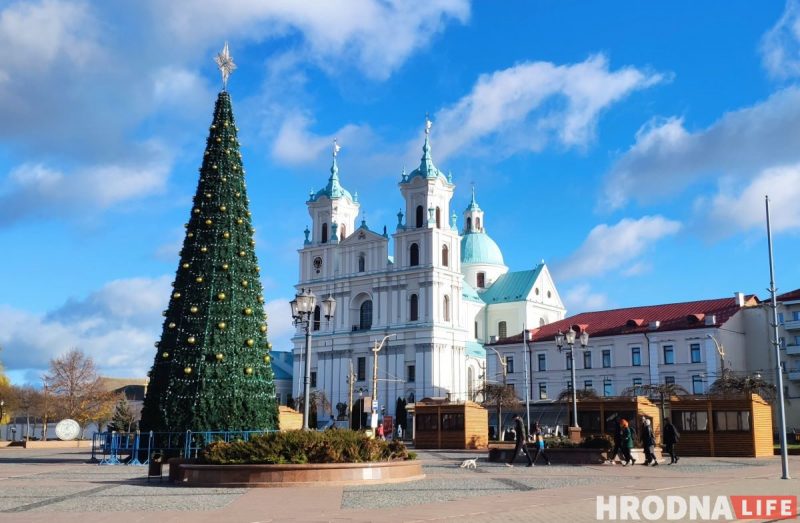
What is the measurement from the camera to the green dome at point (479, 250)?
123 meters

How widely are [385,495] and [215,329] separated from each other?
574 inches

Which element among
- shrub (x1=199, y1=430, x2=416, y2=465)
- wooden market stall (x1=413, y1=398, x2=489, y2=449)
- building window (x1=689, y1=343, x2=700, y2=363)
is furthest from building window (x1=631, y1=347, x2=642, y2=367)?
shrub (x1=199, y1=430, x2=416, y2=465)

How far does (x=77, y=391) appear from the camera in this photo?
8375cm

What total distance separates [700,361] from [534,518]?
223 feet

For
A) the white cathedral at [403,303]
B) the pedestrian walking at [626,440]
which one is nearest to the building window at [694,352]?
the white cathedral at [403,303]

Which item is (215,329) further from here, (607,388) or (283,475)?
(607,388)

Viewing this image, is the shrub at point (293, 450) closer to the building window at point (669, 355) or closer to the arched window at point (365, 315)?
the building window at point (669, 355)

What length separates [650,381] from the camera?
79.2 meters

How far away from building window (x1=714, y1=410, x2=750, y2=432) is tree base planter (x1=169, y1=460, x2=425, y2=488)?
2062 cm

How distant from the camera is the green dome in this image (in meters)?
123

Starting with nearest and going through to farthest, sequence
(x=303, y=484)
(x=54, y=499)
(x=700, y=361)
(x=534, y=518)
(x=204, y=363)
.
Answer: (x=534, y=518), (x=54, y=499), (x=303, y=484), (x=204, y=363), (x=700, y=361)

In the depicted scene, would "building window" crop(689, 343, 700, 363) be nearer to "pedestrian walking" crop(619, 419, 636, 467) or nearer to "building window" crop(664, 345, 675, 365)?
"building window" crop(664, 345, 675, 365)

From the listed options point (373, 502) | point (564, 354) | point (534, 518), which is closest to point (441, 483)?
point (373, 502)

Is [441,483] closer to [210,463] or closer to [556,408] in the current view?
[210,463]
